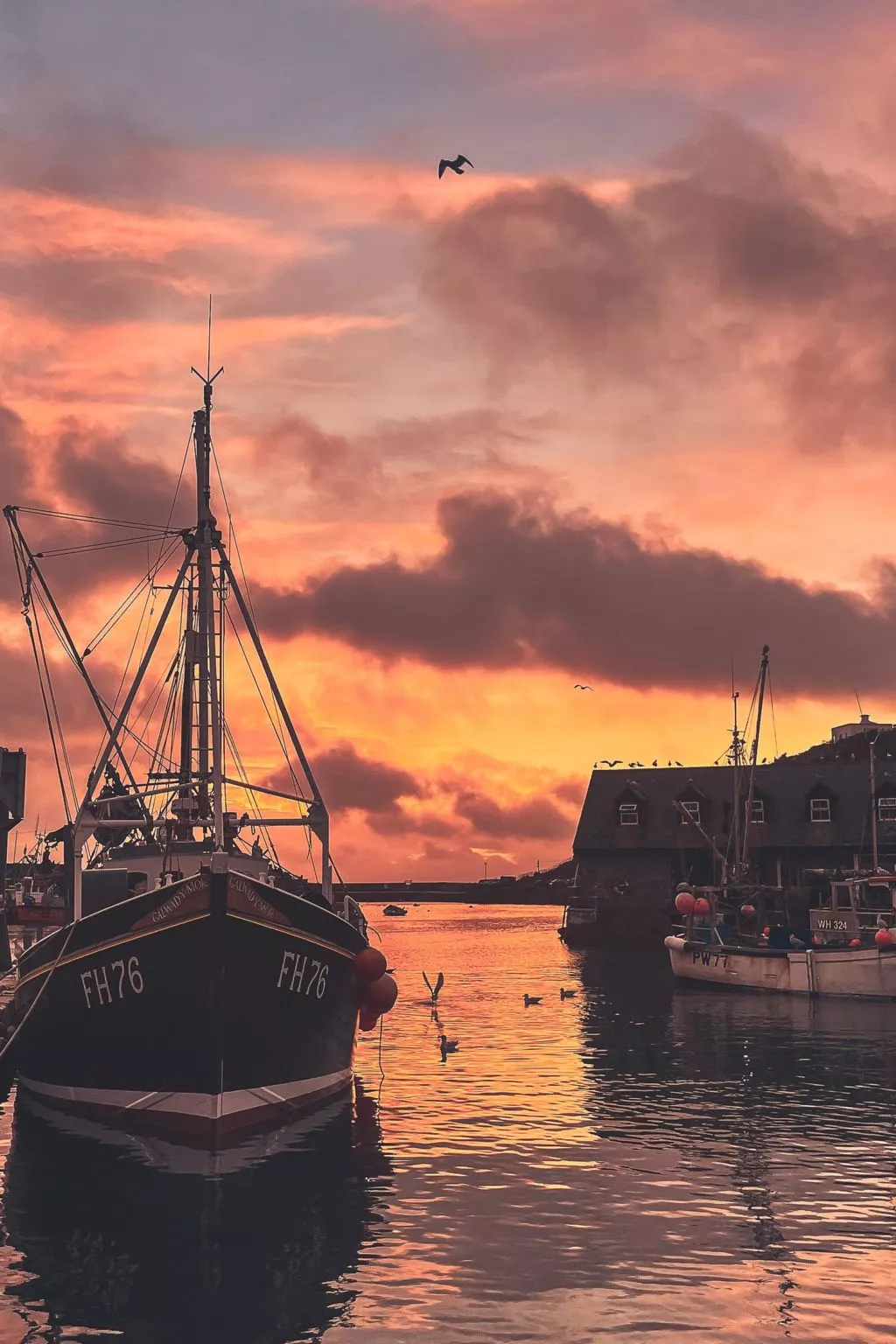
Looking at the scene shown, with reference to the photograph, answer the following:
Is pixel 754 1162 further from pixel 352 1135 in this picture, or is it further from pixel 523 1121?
pixel 352 1135

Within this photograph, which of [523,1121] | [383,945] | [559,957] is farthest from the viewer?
[383,945]

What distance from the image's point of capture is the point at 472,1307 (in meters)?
18.2

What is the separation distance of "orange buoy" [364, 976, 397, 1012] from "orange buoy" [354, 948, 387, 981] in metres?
0.73

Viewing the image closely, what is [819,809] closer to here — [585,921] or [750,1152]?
[585,921]

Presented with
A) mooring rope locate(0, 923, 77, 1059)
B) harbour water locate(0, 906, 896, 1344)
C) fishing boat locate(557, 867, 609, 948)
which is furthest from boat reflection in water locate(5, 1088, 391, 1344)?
fishing boat locate(557, 867, 609, 948)

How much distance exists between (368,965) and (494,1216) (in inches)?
449

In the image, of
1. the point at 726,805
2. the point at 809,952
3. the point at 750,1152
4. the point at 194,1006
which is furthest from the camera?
the point at 726,805

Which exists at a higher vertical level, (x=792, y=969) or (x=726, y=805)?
(x=726, y=805)

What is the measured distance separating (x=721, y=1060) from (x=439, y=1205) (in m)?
21.6

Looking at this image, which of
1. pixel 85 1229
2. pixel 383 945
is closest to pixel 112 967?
pixel 85 1229

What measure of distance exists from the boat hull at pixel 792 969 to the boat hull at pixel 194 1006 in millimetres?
36337

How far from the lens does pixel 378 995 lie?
1387 inches

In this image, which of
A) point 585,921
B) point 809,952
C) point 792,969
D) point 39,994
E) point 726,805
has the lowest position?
point 585,921

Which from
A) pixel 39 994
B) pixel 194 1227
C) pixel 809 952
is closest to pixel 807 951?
pixel 809 952
